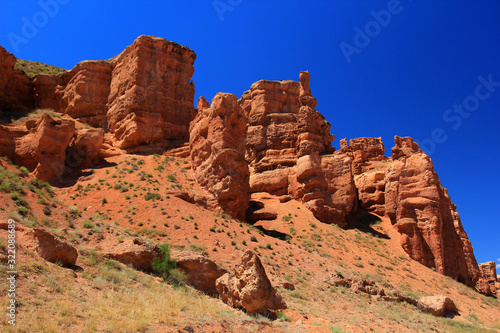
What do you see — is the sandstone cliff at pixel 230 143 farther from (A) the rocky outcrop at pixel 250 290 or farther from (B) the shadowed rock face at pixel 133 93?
(A) the rocky outcrop at pixel 250 290

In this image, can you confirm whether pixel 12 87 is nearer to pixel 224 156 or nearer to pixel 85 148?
pixel 85 148

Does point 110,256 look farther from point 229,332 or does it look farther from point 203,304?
point 229,332

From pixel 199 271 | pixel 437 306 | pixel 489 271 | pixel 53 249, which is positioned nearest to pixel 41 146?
pixel 199 271

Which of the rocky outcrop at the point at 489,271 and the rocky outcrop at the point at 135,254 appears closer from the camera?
the rocky outcrop at the point at 135,254

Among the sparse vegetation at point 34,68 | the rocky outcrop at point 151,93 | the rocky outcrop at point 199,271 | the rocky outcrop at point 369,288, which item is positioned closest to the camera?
the rocky outcrop at point 199,271

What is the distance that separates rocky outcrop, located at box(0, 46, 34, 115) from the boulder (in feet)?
140

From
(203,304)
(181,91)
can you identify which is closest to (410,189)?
(181,91)

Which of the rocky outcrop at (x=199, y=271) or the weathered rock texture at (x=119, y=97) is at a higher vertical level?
the weathered rock texture at (x=119, y=97)

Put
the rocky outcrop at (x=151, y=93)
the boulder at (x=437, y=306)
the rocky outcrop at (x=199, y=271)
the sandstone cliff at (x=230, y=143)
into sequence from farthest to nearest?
the rocky outcrop at (x=151, y=93)
the sandstone cliff at (x=230, y=143)
the boulder at (x=437, y=306)
the rocky outcrop at (x=199, y=271)

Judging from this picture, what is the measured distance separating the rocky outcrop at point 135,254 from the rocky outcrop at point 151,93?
979 inches

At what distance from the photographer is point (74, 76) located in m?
44.4

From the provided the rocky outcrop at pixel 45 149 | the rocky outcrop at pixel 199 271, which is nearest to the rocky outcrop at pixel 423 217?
the rocky outcrop at pixel 199 271

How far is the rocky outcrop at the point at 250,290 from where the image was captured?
12.6m

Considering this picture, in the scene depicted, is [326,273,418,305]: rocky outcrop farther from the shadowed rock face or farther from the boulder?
the shadowed rock face
